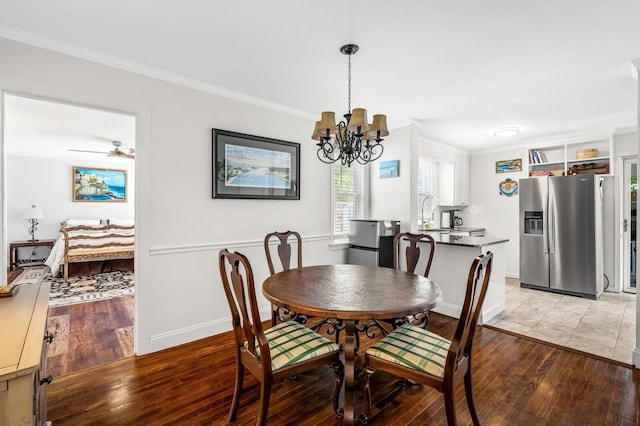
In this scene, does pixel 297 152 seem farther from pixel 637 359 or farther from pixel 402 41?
pixel 637 359

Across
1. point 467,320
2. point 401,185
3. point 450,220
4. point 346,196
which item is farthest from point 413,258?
point 450,220

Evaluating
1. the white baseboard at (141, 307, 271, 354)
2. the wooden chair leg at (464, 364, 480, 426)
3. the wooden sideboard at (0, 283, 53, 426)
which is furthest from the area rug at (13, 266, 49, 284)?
the wooden chair leg at (464, 364, 480, 426)

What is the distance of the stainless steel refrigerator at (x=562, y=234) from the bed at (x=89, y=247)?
6.81m

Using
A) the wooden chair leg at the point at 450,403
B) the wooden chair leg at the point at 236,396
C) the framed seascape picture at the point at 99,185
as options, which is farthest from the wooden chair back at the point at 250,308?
the framed seascape picture at the point at 99,185

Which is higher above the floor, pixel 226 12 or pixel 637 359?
pixel 226 12

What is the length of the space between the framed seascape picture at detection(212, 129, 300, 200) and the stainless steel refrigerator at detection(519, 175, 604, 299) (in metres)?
3.73

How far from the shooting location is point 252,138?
318 cm

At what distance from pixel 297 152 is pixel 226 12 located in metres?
1.85

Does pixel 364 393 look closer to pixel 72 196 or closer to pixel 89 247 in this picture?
pixel 89 247

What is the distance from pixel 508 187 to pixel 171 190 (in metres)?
5.49

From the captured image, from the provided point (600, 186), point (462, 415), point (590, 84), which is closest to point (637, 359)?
point (462, 415)

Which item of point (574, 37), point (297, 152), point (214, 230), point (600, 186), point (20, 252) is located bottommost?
point (20, 252)

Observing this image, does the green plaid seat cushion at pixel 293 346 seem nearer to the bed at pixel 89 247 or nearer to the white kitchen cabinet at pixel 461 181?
the white kitchen cabinet at pixel 461 181

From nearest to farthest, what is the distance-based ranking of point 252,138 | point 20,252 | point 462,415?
point 462,415 < point 252,138 < point 20,252
